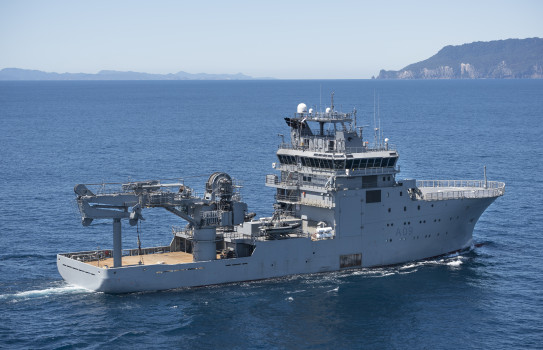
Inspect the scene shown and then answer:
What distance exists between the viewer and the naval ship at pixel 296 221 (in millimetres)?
40656

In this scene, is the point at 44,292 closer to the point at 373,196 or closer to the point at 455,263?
the point at 373,196

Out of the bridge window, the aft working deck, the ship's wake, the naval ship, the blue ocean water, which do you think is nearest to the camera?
the blue ocean water

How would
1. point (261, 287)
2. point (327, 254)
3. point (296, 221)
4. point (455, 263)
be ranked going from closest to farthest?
point (261, 287)
point (327, 254)
point (296, 221)
point (455, 263)

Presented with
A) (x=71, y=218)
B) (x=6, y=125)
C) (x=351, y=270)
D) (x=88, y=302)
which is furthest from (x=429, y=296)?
(x=6, y=125)

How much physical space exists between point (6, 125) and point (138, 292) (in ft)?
333

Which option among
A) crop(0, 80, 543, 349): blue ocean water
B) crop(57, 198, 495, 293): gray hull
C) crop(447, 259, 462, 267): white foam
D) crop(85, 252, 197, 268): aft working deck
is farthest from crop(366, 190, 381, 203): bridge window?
crop(85, 252, 197, 268): aft working deck

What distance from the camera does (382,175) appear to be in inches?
1812

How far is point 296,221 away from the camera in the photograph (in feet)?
148

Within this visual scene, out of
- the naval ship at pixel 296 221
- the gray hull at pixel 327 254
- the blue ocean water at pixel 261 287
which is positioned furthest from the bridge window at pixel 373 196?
the blue ocean water at pixel 261 287

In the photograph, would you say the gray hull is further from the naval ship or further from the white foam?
the white foam

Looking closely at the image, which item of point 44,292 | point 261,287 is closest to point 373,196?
point 261,287

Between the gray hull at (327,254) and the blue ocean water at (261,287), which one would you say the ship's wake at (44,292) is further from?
the gray hull at (327,254)

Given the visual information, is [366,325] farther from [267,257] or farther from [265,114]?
[265,114]

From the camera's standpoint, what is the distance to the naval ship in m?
40.7
